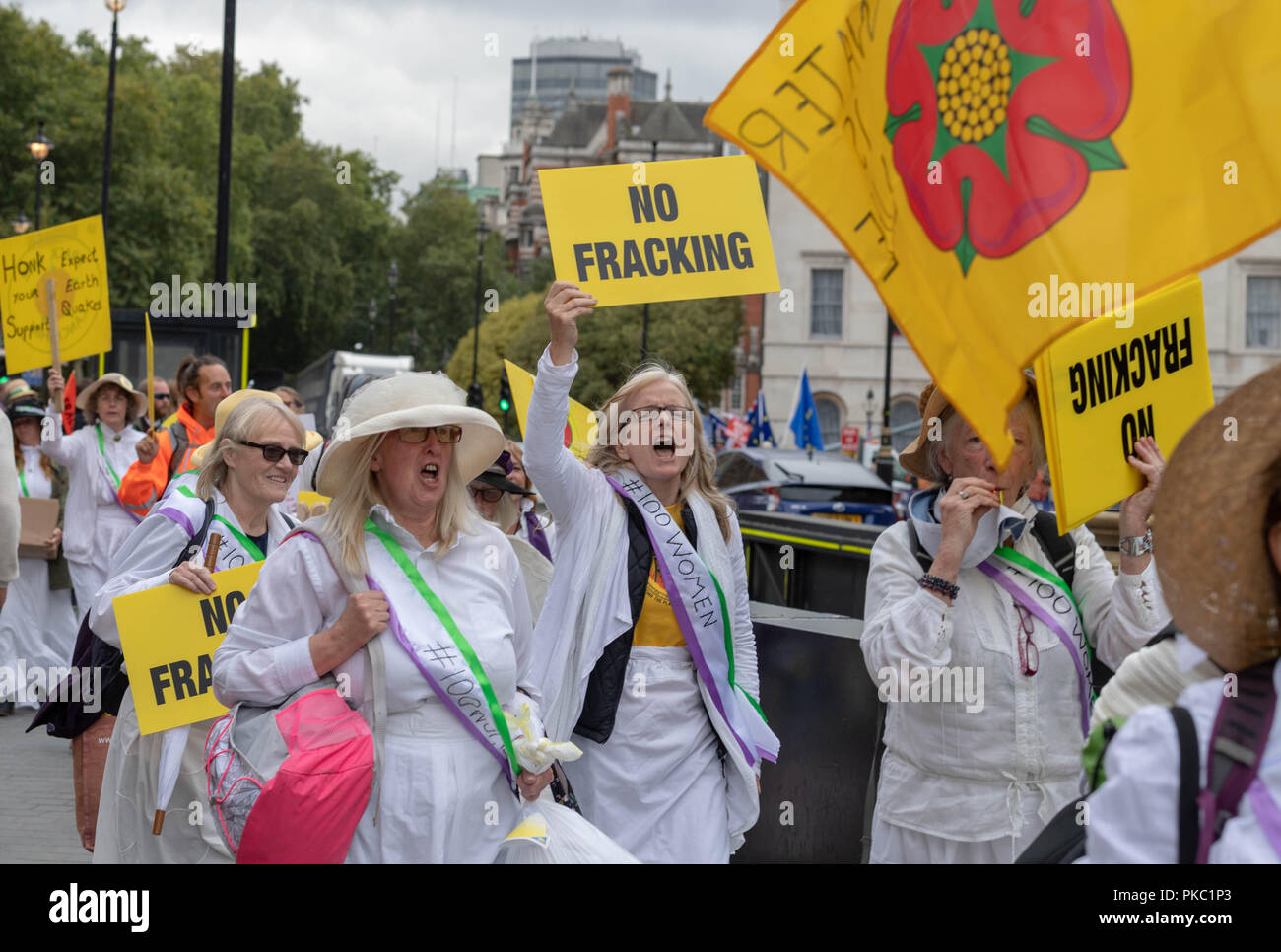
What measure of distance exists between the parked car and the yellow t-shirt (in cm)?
1374

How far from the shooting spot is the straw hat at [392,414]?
3.61 metres

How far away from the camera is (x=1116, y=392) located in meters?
3.69

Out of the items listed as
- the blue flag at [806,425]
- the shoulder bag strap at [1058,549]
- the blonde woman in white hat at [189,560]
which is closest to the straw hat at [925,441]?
the shoulder bag strap at [1058,549]

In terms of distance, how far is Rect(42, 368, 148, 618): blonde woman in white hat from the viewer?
10156 millimetres

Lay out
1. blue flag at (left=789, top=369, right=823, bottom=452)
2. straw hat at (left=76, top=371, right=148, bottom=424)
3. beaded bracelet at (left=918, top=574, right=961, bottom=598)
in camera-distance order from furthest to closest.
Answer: blue flag at (left=789, top=369, right=823, bottom=452)
straw hat at (left=76, top=371, right=148, bottom=424)
beaded bracelet at (left=918, top=574, right=961, bottom=598)

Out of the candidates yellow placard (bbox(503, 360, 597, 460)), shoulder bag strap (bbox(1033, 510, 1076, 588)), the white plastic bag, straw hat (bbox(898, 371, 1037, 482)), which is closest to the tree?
yellow placard (bbox(503, 360, 597, 460))

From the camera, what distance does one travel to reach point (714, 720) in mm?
4633

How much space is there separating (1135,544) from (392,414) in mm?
1849

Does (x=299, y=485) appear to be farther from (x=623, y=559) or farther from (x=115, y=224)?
(x=115, y=224)

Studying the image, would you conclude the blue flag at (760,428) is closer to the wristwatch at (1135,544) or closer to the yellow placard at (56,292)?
the yellow placard at (56,292)

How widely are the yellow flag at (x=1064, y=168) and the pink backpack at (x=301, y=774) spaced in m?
1.43

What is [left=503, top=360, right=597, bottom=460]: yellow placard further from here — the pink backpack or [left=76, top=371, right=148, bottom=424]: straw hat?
[left=76, top=371, right=148, bottom=424]: straw hat
